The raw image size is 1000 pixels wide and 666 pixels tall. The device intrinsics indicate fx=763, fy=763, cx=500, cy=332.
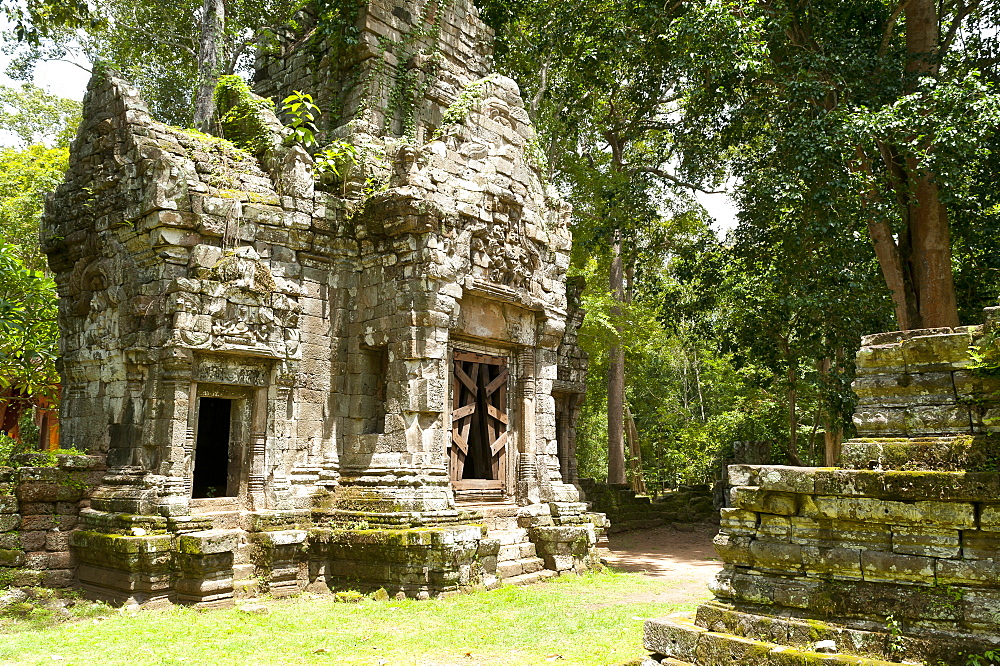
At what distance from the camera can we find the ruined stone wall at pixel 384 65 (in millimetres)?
13055

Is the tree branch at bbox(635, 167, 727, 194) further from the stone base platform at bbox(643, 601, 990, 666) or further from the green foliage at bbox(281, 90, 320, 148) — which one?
the stone base platform at bbox(643, 601, 990, 666)

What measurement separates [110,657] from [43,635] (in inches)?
53.5

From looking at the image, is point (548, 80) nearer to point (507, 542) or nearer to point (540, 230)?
point (540, 230)

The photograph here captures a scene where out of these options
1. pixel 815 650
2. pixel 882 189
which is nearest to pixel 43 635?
pixel 815 650

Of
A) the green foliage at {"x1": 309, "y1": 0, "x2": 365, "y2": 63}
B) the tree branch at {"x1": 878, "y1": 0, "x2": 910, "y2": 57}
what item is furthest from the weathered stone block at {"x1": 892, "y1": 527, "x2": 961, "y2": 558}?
the tree branch at {"x1": 878, "y1": 0, "x2": 910, "y2": 57}

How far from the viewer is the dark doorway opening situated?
40.1 ft

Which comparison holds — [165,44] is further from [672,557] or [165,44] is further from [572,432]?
[672,557]

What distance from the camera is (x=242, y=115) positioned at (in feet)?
39.3

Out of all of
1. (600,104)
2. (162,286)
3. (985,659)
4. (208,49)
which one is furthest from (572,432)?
(985,659)

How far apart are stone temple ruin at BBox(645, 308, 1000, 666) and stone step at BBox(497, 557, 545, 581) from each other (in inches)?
243

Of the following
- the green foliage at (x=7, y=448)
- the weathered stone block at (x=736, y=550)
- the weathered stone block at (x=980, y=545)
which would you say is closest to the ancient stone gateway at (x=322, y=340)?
the green foliage at (x=7, y=448)

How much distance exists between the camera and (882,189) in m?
14.2

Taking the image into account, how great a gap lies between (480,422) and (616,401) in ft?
44.4

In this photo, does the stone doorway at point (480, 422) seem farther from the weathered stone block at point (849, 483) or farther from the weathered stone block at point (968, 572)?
the weathered stone block at point (968, 572)
